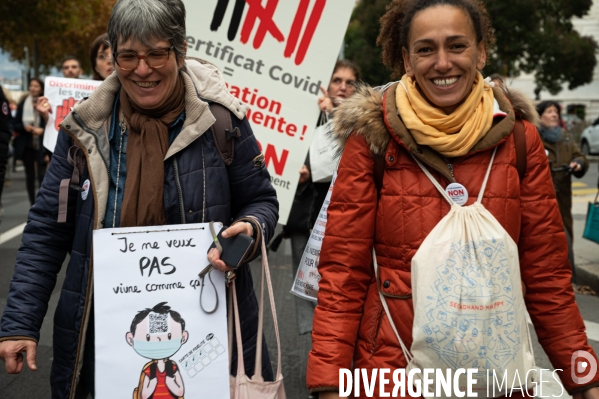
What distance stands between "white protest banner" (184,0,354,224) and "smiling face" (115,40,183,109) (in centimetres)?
221

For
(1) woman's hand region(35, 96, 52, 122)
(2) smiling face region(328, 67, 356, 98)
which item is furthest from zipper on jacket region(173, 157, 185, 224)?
(1) woman's hand region(35, 96, 52, 122)

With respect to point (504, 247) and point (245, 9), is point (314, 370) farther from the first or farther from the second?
point (245, 9)

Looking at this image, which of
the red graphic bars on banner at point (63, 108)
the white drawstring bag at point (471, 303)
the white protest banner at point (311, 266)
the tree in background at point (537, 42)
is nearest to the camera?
the white drawstring bag at point (471, 303)

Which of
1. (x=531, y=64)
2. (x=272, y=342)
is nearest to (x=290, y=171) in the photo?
(x=272, y=342)

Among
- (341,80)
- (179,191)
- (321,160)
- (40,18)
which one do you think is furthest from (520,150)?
(40,18)

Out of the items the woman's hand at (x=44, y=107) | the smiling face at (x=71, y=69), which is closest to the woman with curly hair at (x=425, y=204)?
the woman's hand at (x=44, y=107)

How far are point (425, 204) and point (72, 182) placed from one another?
1.16 m

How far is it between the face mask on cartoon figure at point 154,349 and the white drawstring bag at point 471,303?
75 cm

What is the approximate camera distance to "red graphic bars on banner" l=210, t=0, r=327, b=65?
474cm

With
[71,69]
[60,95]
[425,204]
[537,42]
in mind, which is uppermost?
[537,42]

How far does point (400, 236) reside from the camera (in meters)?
2.33

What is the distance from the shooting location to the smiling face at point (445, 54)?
2.37 m

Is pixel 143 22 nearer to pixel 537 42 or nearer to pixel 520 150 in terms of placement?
pixel 520 150

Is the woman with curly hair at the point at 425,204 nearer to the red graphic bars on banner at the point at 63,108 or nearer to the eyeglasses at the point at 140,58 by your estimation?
the eyeglasses at the point at 140,58
